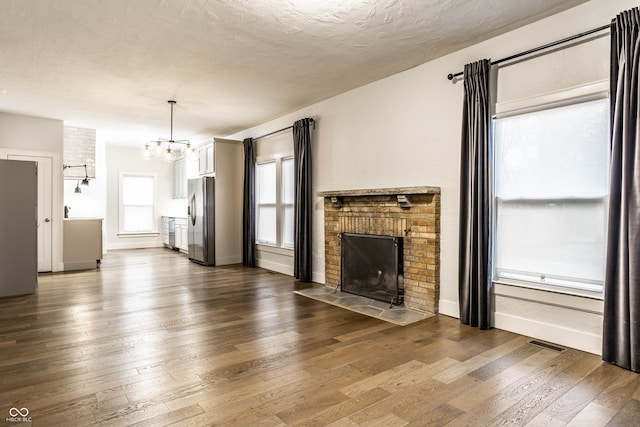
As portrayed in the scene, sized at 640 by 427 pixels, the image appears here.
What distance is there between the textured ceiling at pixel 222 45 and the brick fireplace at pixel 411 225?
152 centimetres

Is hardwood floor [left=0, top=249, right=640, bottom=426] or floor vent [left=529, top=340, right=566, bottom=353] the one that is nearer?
hardwood floor [left=0, top=249, right=640, bottom=426]

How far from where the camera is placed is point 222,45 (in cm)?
382

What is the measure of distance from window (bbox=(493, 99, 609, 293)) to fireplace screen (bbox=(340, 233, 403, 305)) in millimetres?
1144

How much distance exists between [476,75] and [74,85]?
5.01 m

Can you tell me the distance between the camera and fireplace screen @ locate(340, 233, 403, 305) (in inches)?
176

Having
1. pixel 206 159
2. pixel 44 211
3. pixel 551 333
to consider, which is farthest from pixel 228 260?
pixel 551 333

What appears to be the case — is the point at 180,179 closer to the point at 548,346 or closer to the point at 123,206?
the point at 123,206

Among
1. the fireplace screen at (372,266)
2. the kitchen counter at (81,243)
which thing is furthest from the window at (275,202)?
the kitchen counter at (81,243)

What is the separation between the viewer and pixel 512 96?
3.55 m

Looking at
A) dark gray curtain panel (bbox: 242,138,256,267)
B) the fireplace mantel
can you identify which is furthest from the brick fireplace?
dark gray curtain panel (bbox: 242,138,256,267)

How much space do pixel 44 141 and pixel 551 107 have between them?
25.6 feet

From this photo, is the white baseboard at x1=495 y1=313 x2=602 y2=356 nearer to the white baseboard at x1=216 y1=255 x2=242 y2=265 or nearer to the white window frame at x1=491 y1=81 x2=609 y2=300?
the white window frame at x1=491 y1=81 x2=609 y2=300

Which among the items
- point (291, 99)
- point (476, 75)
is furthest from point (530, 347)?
point (291, 99)

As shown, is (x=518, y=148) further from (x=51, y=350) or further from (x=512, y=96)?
(x=51, y=350)
